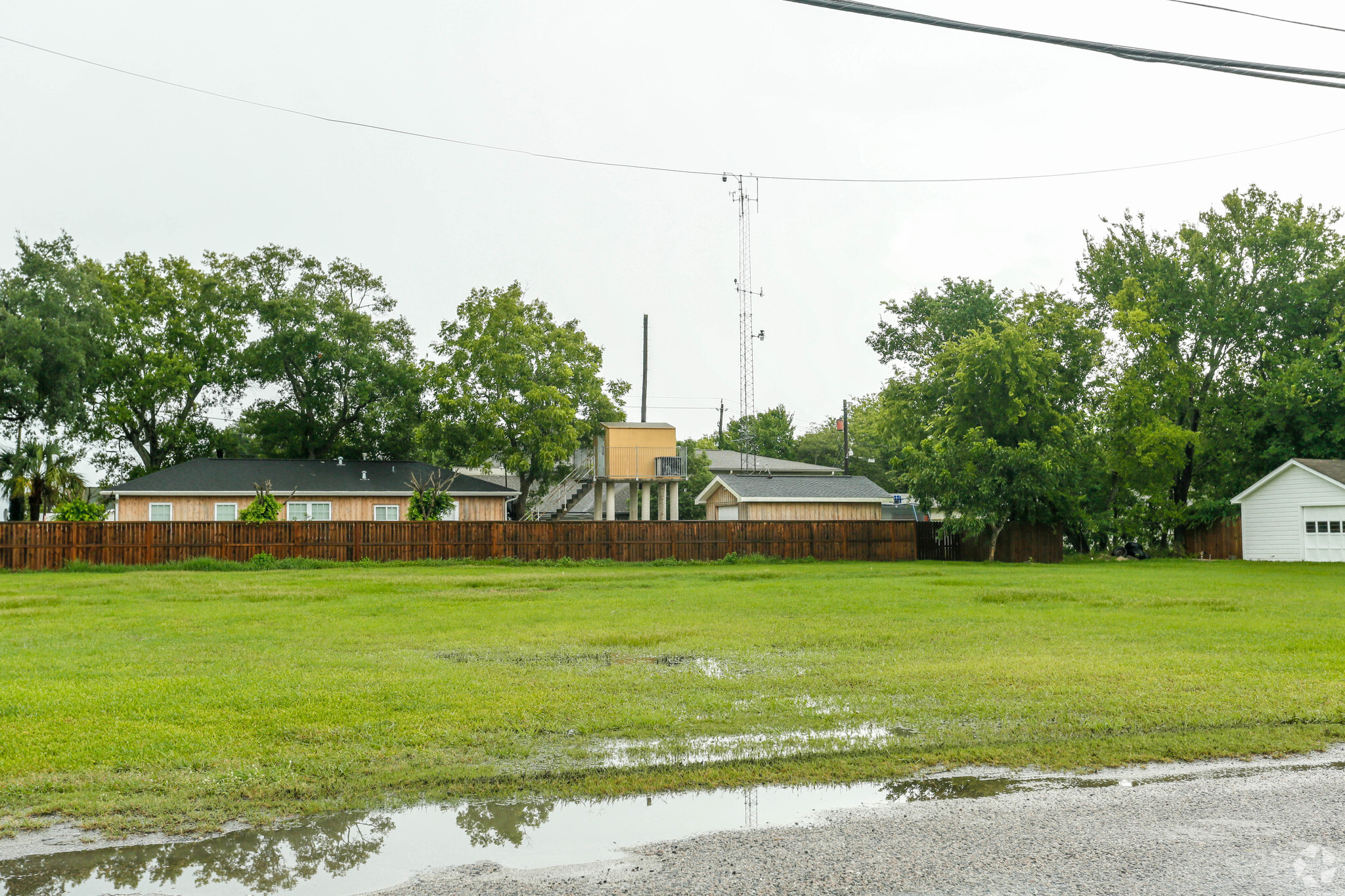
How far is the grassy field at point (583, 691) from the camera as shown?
5.93 metres

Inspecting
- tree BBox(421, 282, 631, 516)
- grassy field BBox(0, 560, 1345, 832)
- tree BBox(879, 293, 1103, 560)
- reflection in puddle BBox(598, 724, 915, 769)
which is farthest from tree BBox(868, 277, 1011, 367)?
reflection in puddle BBox(598, 724, 915, 769)

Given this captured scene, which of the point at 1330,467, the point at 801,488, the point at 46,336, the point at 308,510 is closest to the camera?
the point at 1330,467

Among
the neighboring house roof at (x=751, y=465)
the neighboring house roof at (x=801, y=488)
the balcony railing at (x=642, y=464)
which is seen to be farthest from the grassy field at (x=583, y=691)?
the neighboring house roof at (x=751, y=465)

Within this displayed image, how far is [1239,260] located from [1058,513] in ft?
55.2

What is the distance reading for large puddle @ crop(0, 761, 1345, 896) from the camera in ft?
14.3

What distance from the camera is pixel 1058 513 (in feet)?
123

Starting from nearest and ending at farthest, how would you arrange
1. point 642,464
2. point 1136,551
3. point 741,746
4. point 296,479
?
1. point 741,746
2. point 296,479
3. point 642,464
4. point 1136,551

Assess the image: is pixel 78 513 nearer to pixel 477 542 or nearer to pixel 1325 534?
pixel 477 542

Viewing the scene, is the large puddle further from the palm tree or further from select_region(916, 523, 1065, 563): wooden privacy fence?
the palm tree

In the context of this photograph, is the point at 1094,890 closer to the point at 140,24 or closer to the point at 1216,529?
the point at 140,24

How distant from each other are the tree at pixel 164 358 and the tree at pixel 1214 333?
130 ft

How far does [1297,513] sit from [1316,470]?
2.01 meters

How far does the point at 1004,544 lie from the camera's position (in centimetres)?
3803

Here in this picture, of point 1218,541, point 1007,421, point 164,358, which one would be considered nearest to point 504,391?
point 164,358
